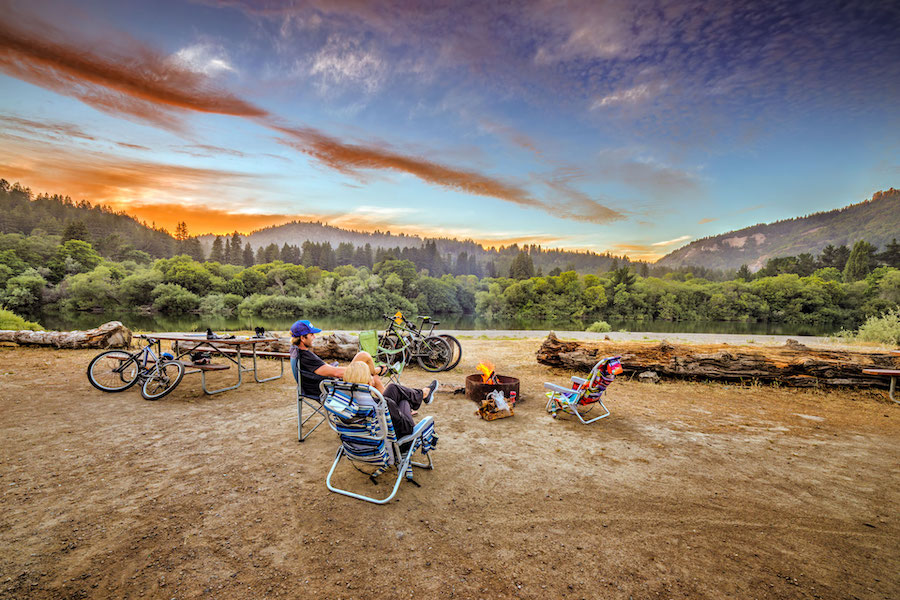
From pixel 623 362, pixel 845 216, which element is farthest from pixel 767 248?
pixel 623 362

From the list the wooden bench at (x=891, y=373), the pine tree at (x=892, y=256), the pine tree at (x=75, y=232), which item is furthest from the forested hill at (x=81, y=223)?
the pine tree at (x=892, y=256)

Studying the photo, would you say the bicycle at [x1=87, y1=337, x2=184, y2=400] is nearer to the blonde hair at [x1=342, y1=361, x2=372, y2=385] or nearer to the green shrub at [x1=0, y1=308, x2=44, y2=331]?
the blonde hair at [x1=342, y1=361, x2=372, y2=385]

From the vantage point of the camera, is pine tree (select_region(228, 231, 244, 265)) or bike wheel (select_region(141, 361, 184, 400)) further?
pine tree (select_region(228, 231, 244, 265))

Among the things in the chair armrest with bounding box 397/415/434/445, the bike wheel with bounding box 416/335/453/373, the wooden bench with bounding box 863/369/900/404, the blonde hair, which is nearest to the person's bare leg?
the blonde hair

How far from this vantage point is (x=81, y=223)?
6025 cm

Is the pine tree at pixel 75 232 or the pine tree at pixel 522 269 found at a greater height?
the pine tree at pixel 75 232

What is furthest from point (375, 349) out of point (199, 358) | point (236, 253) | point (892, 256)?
point (236, 253)

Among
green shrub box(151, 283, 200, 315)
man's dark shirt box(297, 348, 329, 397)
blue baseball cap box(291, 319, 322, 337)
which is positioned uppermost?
blue baseball cap box(291, 319, 322, 337)

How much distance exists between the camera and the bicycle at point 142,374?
5742 mm

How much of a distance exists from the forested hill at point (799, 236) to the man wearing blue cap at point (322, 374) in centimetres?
12187

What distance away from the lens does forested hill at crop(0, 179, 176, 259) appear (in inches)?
2309

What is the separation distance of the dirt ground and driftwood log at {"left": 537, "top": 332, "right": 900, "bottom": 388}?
6.42ft

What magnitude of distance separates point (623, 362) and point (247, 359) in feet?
29.0

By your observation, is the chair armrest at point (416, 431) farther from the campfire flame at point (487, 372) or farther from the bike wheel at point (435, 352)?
the bike wheel at point (435, 352)
